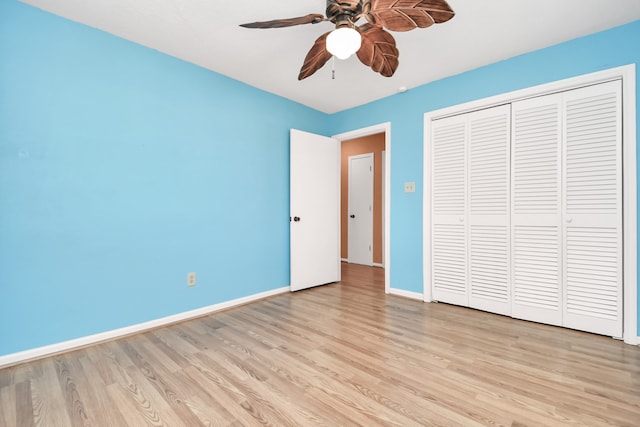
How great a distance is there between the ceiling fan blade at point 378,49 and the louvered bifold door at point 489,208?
138 centimetres

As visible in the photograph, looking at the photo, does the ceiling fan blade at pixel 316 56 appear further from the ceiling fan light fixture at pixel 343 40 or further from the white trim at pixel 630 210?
the white trim at pixel 630 210

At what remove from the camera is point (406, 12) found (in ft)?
5.10

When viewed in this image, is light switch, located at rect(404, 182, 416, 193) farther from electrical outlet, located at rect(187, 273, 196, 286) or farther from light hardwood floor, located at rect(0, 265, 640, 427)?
electrical outlet, located at rect(187, 273, 196, 286)

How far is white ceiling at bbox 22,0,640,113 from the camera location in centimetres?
198

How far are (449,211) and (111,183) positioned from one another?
3296 mm

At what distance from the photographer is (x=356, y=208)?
18.8 feet

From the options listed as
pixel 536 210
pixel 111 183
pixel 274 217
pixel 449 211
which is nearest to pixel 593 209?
pixel 536 210

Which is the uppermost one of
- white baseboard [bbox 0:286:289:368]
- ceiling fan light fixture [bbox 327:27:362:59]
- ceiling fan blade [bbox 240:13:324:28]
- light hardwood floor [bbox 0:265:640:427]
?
ceiling fan blade [bbox 240:13:324:28]

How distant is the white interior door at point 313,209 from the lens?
3.67 metres

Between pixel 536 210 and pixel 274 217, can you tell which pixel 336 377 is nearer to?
pixel 274 217

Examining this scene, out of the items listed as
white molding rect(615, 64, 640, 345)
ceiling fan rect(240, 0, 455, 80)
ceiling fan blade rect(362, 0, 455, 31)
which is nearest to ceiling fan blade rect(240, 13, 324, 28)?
ceiling fan rect(240, 0, 455, 80)

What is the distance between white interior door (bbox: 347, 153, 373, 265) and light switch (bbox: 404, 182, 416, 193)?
6.86ft

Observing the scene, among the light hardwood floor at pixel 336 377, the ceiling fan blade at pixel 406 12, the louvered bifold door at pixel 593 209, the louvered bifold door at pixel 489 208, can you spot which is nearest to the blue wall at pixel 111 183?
the light hardwood floor at pixel 336 377

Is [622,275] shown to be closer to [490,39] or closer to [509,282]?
[509,282]
